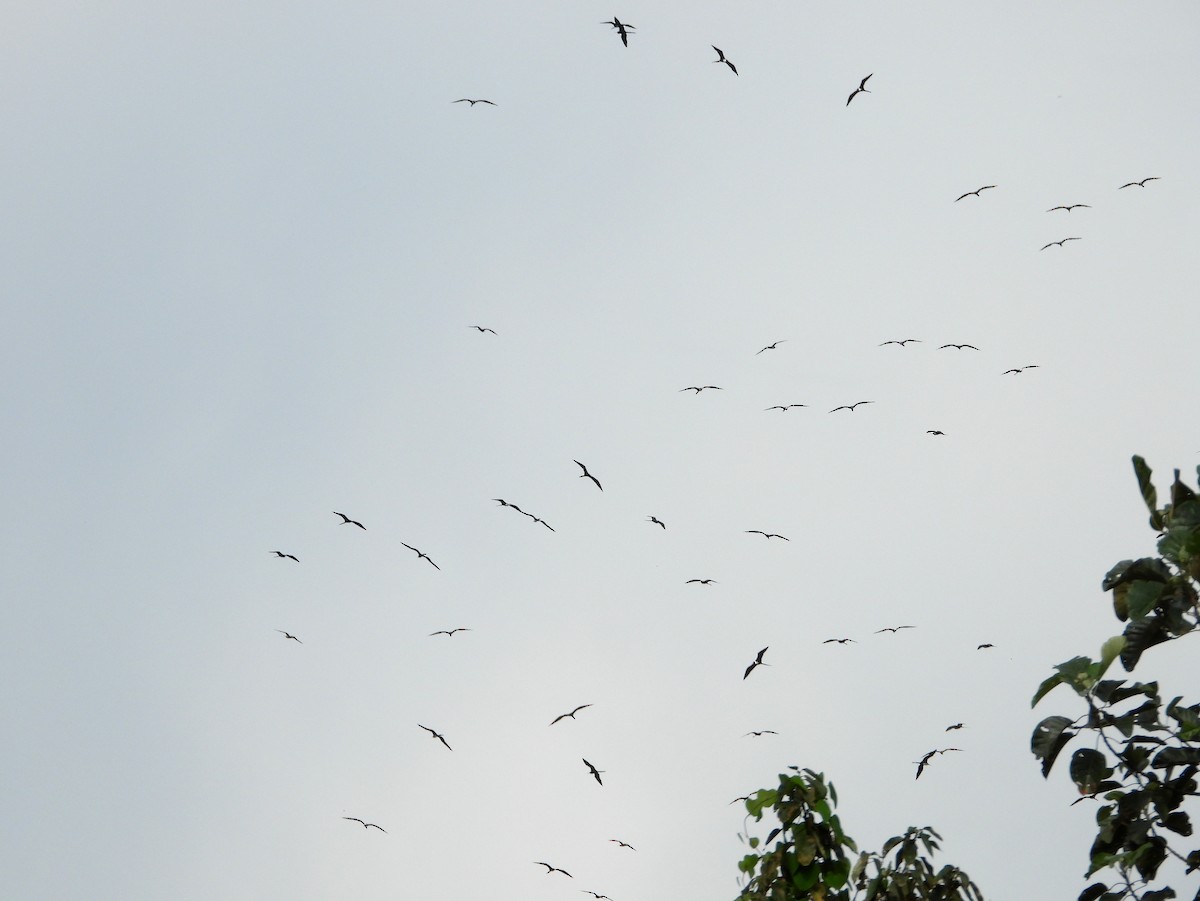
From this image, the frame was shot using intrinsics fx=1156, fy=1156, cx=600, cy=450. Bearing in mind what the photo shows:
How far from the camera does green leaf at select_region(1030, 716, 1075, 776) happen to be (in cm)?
973

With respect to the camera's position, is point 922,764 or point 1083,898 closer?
point 1083,898

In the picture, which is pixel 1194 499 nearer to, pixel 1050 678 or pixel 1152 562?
pixel 1152 562

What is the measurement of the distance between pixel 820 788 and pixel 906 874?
1.03 meters

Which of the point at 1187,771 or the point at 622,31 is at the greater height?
the point at 622,31

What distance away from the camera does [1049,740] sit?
974cm

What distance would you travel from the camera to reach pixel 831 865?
10.1 meters

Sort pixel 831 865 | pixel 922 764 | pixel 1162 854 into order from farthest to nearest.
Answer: pixel 922 764, pixel 831 865, pixel 1162 854

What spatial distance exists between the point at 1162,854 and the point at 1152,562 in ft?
7.78

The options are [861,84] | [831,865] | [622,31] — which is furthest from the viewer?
[861,84]

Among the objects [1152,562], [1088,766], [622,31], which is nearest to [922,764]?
[1088,766]

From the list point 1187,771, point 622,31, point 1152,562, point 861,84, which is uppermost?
point 861,84

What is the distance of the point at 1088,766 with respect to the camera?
9.96 meters

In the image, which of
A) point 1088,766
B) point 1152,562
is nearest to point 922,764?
point 1088,766

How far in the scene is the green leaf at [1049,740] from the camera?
31.9 ft
